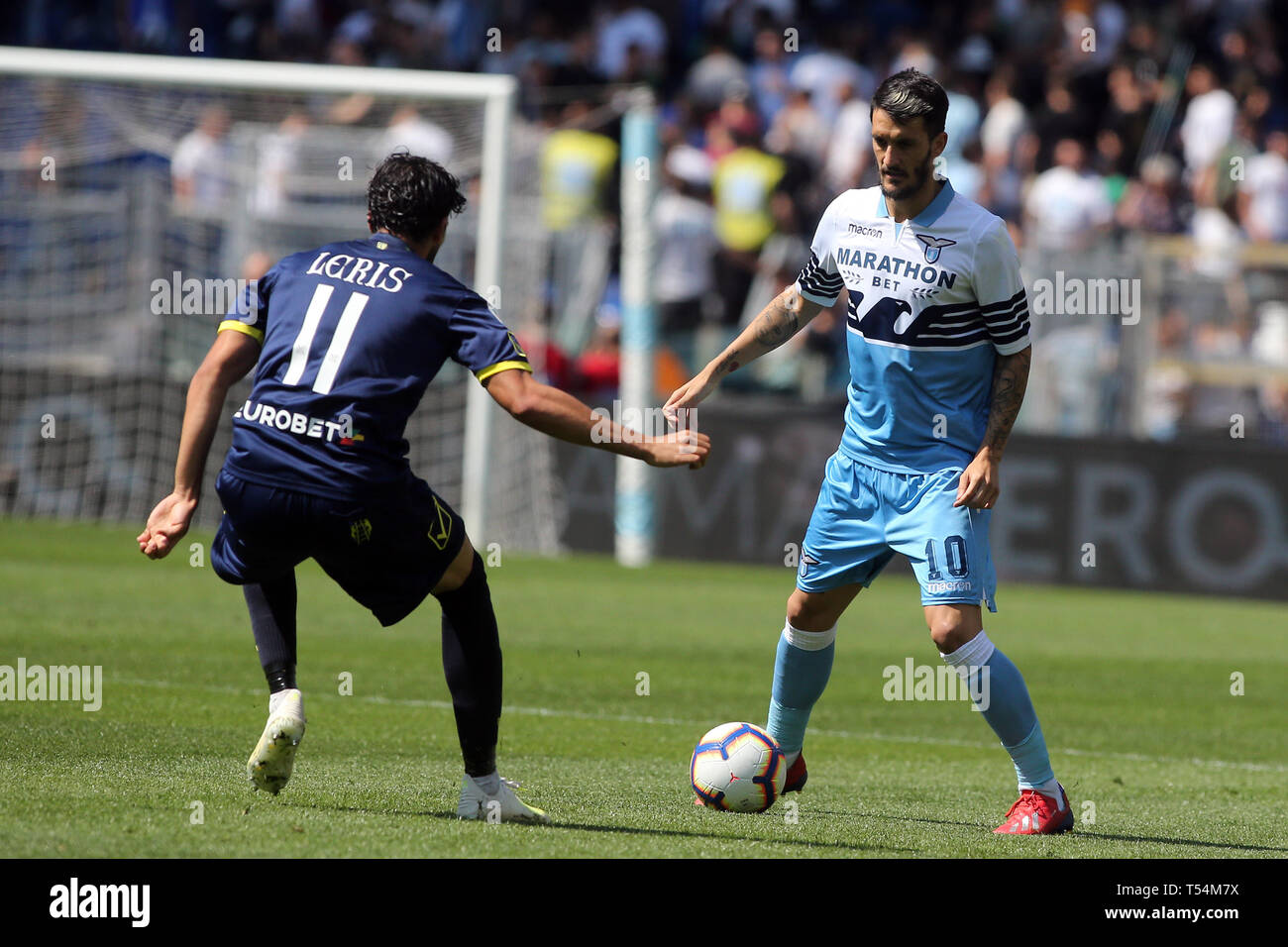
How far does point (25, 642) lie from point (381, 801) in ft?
13.8

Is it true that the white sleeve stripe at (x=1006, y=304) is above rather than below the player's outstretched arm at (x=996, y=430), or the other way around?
above

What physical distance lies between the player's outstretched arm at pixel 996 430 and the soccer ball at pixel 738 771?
1096 mm

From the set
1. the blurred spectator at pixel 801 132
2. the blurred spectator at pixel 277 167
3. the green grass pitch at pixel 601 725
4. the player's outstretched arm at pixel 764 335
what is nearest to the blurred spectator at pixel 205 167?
the blurred spectator at pixel 277 167

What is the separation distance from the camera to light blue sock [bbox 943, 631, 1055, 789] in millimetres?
6207

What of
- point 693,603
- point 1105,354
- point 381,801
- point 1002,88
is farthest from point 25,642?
point 1002,88

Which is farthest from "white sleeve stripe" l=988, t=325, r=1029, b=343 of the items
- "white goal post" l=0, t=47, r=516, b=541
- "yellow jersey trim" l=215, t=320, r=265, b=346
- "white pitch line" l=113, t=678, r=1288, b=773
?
"white goal post" l=0, t=47, r=516, b=541

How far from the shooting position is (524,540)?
55.8 ft

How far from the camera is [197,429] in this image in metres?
5.61

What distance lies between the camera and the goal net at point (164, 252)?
1623 centimetres

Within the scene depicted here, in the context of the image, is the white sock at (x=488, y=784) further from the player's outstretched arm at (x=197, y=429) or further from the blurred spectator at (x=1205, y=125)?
the blurred spectator at (x=1205, y=125)

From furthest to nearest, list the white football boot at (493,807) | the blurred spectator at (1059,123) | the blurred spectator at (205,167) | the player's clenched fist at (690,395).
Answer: the blurred spectator at (1059,123) → the blurred spectator at (205,167) → the player's clenched fist at (690,395) → the white football boot at (493,807)

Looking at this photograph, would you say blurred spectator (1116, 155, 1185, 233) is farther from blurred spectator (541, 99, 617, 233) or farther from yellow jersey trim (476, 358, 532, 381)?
yellow jersey trim (476, 358, 532, 381)

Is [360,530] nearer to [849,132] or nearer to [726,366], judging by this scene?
[726,366]
